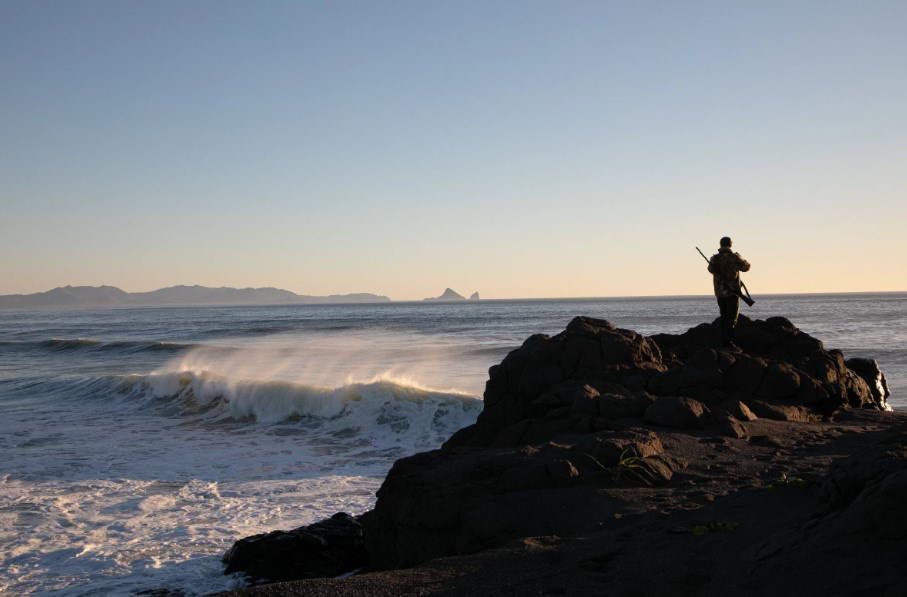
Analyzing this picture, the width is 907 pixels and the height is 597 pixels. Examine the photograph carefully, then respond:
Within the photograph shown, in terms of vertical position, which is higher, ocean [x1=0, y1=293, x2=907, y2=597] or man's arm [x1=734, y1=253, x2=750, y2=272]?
man's arm [x1=734, y1=253, x2=750, y2=272]

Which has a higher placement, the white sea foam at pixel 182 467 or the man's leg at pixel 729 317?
the man's leg at pixel 729 317

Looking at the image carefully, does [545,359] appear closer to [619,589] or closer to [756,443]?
[756,443]

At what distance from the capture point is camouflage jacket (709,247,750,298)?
11727 millimetres

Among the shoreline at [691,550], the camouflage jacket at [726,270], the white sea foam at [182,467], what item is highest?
the camouflage jacket at [726,270]

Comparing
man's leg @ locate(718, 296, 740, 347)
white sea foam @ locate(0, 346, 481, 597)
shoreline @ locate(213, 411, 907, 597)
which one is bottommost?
white sea foam @ locate(0, 346, 481, 597)

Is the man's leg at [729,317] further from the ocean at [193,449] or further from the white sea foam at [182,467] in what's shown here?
the white sea foam at [182,467]

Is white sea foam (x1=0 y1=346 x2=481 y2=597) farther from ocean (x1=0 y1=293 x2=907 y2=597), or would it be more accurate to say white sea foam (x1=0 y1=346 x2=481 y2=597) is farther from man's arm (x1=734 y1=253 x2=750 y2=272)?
man's arm (x1=734 y1=253 x2=750 y2=272)

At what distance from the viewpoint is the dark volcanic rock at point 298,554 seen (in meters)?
7.49

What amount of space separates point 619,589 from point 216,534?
591cm

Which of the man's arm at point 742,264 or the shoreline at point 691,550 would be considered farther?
the man's arm at point 742,264

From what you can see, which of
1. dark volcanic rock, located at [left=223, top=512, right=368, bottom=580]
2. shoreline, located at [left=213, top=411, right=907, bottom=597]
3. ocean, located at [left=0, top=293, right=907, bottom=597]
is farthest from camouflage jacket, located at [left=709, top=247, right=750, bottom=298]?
dark volcanic rock, located at [left=223, top=512, right=368, bottom=580]

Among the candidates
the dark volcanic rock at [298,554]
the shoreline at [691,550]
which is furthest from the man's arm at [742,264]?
the dark volcanic rock at [298,554]

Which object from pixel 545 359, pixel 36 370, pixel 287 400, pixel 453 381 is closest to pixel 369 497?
pixel 545 359

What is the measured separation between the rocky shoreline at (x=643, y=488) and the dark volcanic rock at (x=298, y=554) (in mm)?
20
